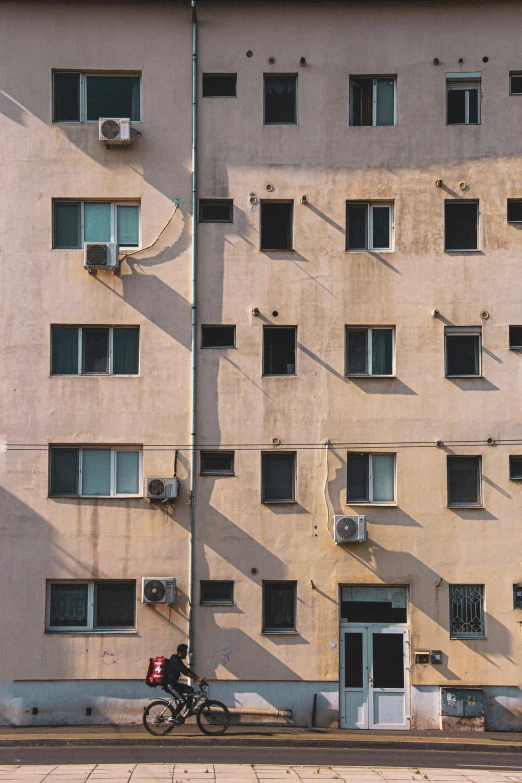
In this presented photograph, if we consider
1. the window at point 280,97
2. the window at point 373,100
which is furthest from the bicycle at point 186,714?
the window at point 373,100

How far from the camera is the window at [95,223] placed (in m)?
23.8

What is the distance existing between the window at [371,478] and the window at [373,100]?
26.1 ft

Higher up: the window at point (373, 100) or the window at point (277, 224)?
the window at point (373, 100)

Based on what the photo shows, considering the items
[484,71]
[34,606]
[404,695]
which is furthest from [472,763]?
[484,71]

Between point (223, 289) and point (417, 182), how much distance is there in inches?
205

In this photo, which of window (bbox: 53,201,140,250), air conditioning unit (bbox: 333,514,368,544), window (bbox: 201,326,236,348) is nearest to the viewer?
air conditioning unit (bbox: 333,514,368,544)

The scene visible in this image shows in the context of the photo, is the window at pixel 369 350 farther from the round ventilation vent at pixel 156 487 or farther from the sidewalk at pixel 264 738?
the sidewalk at pixel 264 738

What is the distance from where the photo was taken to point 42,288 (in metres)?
23.5

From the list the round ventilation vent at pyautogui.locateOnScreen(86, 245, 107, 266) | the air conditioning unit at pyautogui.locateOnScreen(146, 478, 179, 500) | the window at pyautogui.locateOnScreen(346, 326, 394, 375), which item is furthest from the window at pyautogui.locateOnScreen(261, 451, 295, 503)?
the round ventilation vent at pyautogui.locateOnScreen(86, 245, 107, 266)

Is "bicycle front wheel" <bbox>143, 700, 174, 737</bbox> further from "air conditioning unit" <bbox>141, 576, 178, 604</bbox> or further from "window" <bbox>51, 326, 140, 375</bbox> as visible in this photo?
"window" <bbox>51, 326, 140, 375</bbox>

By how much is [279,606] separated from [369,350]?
627 centimetres

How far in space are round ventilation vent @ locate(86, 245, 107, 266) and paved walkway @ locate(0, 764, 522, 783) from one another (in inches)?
428

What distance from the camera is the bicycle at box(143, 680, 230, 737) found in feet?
67.3

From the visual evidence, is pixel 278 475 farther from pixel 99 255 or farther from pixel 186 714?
pixel 99 255
